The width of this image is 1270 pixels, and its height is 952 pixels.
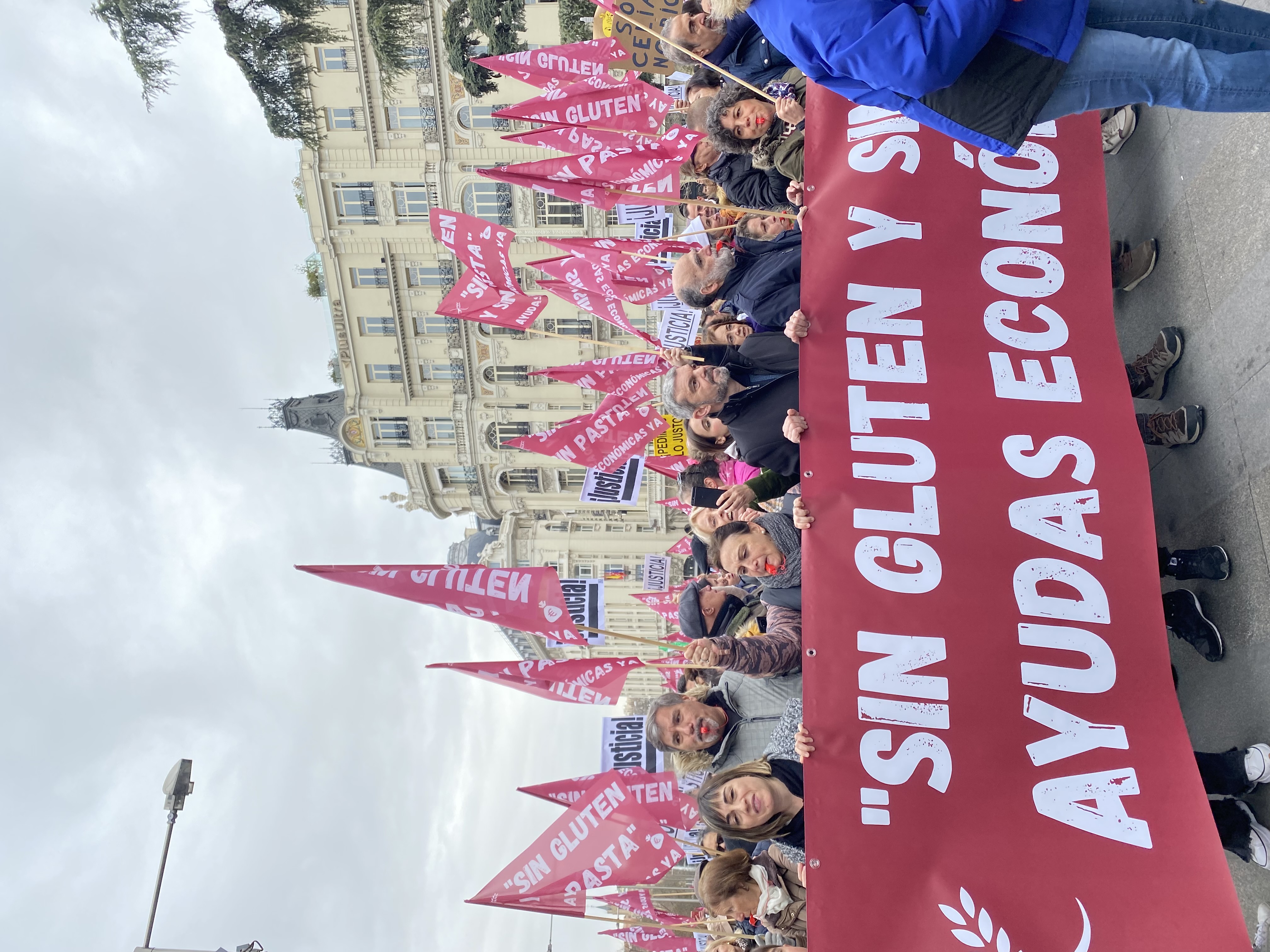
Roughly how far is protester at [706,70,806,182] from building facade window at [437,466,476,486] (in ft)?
80.5

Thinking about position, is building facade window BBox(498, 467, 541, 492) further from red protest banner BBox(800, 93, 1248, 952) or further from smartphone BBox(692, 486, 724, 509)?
red protest banner BBox(800, 93, 1248, 952)

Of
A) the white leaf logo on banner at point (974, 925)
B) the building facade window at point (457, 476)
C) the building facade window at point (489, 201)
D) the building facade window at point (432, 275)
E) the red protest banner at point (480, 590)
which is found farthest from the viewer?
the building facade window at point (457, 476)

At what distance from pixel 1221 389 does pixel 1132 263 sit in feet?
4.77

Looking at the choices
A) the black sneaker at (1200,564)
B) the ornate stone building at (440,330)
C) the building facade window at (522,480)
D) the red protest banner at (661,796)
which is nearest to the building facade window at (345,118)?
the ornate stone building at (440,330)

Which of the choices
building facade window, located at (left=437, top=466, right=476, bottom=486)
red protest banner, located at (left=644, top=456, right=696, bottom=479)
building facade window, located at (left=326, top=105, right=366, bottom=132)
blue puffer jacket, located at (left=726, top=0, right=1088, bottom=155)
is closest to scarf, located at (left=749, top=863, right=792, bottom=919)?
blue puffer jacket, located at (left=726, top=0, right=1088, bottom=155)

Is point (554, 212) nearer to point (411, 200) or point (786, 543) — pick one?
point (411, 200)

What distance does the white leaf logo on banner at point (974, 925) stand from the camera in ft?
13.8

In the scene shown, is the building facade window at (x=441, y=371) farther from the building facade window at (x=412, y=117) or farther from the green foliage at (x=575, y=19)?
the green foliage at (x=575, y=19)

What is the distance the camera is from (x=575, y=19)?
2188 centimetres

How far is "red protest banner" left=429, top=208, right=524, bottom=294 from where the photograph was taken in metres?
11.6

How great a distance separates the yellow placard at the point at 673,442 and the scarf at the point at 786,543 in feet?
32.4

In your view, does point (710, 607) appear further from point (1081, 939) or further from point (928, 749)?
point (1081, 939)

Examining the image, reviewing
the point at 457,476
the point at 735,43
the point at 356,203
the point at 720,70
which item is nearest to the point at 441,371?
the point at 457,476

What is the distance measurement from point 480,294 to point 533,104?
2668 millimetres
